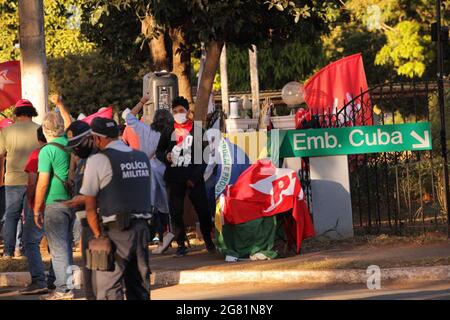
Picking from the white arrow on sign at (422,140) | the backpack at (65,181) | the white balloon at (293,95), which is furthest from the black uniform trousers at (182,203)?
the white balloon at (293,95)

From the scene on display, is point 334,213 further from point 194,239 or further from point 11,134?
point 11,134

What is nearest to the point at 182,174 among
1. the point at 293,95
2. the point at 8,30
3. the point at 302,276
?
the point at 302,276

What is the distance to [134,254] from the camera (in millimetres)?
8820

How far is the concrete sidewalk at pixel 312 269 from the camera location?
1237 centimetres

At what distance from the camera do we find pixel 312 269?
1264cm

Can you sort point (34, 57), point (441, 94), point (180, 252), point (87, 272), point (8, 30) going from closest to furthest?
point (87, 272), point (180, 252), point (441, 94), point (34, 57), point (8, 30)

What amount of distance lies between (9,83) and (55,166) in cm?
905

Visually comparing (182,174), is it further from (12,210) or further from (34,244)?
(34,244)

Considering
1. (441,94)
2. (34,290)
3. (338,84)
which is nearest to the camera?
(34,290)

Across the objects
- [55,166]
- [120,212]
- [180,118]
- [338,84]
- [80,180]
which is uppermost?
[338,84]

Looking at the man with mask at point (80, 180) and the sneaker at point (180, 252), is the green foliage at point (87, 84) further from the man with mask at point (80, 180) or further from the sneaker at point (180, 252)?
the man with mask at point (80, 180)

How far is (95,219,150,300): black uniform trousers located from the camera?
342 inches

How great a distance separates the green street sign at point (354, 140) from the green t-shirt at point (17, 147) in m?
3.55

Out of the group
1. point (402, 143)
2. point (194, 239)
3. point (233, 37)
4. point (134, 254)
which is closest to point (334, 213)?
point (402, 143)
